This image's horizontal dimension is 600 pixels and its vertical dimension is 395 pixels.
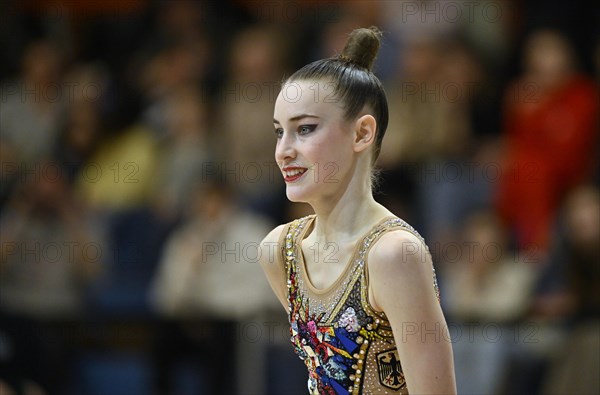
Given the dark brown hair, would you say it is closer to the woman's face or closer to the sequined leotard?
the woman's face

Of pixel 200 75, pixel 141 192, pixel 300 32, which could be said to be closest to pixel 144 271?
pixel 141 192

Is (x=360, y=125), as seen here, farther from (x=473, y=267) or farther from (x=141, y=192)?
(x=141, y=192)

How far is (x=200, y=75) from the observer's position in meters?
7.66

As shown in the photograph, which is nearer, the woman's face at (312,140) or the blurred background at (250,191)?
the woman's face at (312,140)

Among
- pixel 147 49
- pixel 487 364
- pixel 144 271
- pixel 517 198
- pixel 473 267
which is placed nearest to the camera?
pixel 487 364

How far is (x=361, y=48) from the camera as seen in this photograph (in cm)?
269

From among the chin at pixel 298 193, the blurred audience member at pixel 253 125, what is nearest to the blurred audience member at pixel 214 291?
the blurred audience member at pixel 253 125

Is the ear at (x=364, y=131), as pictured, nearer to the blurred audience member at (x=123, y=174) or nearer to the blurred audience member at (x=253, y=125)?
the blurred audience member at (x=253, y=125)

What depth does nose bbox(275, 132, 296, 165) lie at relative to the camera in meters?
2.61

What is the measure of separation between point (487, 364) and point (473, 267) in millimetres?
934

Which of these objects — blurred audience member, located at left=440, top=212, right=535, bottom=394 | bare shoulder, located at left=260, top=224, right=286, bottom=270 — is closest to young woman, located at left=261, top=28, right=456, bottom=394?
bare shoulder, located at left=260, top=224, right=286, bottom=270

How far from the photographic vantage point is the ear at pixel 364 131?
261 cm

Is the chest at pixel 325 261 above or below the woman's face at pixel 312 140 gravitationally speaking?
below

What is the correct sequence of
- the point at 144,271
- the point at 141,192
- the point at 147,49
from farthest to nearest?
the point at 147,49
the point at 141,192
the point at 144,271
